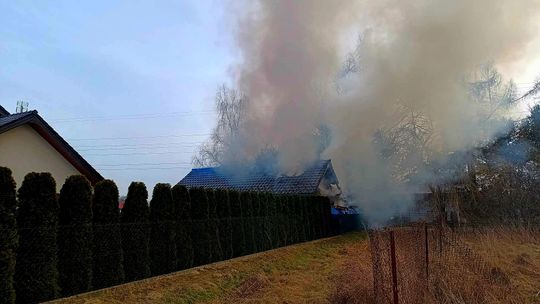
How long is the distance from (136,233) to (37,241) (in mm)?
2918

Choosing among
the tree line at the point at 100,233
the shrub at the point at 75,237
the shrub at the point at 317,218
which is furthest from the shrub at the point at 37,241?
the shrub at the point at 317,218

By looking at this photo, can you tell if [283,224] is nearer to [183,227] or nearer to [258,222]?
[258,222]

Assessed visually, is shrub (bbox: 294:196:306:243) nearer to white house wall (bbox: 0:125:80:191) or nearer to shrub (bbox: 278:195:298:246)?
shrub (bbox: 278:195:298:246)

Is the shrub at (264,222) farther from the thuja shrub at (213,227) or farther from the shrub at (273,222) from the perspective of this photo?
the thuja shrub at (213,227)

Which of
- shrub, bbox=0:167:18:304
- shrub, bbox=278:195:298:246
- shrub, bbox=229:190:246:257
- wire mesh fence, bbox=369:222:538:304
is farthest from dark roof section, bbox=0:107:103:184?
wire mesh fence, bbox=369:222:538:304

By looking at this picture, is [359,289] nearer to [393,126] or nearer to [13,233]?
[13,233]

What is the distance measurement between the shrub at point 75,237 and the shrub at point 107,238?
333 millimetres

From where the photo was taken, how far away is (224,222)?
51.8 ft

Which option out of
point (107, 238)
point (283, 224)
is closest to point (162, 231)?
point (107, 238)

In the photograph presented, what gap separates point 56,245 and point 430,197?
62.9 feet

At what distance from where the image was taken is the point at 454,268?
8766 mm

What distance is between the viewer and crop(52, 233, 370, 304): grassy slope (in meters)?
9.45

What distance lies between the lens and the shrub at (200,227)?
45.4 ft

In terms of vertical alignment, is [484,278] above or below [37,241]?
below
